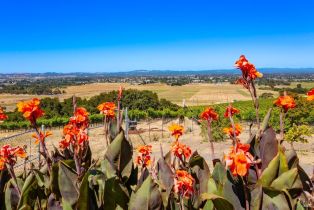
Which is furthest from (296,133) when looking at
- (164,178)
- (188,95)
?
(188,95)

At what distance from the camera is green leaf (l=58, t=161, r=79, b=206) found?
5.18 ft

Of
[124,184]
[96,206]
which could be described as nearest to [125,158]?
[124,184]

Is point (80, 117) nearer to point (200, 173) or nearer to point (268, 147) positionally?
point (200, 173)

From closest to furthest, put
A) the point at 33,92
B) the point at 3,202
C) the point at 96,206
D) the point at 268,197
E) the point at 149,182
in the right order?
the point at 268,197
the point at 149,182
the point at 96,206
the point at 3,202
the point at 33,92

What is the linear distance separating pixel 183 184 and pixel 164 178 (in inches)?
9.2

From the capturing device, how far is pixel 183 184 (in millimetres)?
1674

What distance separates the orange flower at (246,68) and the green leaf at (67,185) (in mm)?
913

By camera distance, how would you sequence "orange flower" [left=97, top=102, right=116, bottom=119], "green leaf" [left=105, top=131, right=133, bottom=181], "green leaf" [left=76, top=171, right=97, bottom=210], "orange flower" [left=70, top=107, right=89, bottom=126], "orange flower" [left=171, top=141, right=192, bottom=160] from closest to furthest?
"green leaf" [left=76, top=171, right=97, bottom=210]
"green leaf" [left=105, top=131, right=133, bottom=181]
"orange flower" [left=70, top=107, right=89, bottom=126]
"orange flower" [left=171, top=141, right=192, bottom=160]
"orange flower" [left=97, top=102, right=116, bottom=119]

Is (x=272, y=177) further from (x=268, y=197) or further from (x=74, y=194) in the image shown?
(x=74, y=194)

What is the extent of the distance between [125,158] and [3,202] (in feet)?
2.30

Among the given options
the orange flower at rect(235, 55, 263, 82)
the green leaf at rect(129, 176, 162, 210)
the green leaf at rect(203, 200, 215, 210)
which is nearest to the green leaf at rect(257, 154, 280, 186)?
the green leaf at rect(203, 200, 215, 210)

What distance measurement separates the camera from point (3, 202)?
1954 millimetres

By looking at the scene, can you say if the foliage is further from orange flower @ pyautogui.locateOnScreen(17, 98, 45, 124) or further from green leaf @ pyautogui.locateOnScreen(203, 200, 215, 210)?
orange flower @ pyautogui.locateOnScreen(17, 98, 45, 124)

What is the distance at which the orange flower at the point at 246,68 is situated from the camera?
6.00 ft
